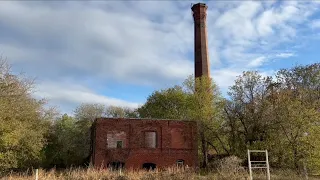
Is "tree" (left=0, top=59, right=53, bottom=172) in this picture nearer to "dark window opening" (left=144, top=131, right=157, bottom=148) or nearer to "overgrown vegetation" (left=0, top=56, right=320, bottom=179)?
"overgrown vegetation" (left=0, top=56, right=320, bottom=179)

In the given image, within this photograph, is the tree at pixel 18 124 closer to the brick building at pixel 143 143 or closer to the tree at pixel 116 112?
the brick building at pixel 143 143

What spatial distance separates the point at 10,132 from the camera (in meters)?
24.2

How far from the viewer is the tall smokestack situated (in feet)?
134

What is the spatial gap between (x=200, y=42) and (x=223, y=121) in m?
12.3

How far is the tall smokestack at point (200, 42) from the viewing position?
1610 inches

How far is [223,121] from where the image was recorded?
32781 millimetres

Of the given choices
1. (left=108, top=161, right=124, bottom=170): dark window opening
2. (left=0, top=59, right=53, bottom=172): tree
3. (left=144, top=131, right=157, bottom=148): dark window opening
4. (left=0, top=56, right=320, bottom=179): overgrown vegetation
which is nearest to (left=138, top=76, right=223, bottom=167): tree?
(left=0, top=56, right=320, bottom=179): overgrown vegetation

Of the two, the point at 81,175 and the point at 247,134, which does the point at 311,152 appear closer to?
the point at 247,134

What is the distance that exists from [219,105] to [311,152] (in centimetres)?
1098

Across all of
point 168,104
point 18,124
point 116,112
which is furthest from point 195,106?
point 116,112

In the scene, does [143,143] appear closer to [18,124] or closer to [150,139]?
[150,139]

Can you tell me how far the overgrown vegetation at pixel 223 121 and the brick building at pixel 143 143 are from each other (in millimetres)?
1786

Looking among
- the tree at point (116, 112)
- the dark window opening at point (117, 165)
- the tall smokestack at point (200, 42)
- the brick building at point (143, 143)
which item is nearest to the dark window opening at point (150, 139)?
the brick building at point (143, 143)

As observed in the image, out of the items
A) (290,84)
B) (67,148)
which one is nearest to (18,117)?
(67,148)
